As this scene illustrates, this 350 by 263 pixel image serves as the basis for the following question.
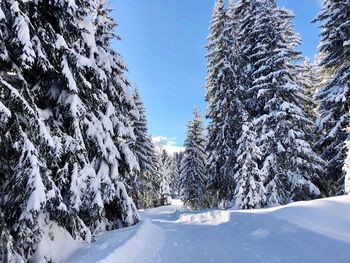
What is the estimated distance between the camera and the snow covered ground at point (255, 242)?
8688mm

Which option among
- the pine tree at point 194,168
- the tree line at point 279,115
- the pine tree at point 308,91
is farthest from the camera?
the pine tree at point 194,168

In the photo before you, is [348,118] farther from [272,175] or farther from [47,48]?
[47,48]

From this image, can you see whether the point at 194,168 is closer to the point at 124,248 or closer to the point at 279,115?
the point at 279,115

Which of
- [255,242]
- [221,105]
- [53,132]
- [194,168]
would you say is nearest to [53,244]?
[53,132]

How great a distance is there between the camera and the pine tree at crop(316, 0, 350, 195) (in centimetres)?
1897

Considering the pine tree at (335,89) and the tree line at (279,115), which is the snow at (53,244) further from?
the pine tree at (335,89)

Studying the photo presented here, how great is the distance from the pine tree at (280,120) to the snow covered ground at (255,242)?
697cm

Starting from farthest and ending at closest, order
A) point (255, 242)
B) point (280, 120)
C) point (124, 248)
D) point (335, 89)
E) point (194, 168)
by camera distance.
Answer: point (194, 168), point (280, 120), point (335, 89), point (255, 242), point (124, 248)

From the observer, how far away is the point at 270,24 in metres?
23.0

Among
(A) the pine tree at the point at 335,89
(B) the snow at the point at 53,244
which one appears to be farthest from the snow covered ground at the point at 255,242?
(A) the pine tree at the point at 335,89

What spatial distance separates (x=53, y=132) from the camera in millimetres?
9672

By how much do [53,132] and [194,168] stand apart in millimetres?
30750

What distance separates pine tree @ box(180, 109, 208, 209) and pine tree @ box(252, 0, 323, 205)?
17103mm

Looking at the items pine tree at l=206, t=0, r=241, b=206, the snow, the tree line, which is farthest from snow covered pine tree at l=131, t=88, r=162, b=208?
the snow
